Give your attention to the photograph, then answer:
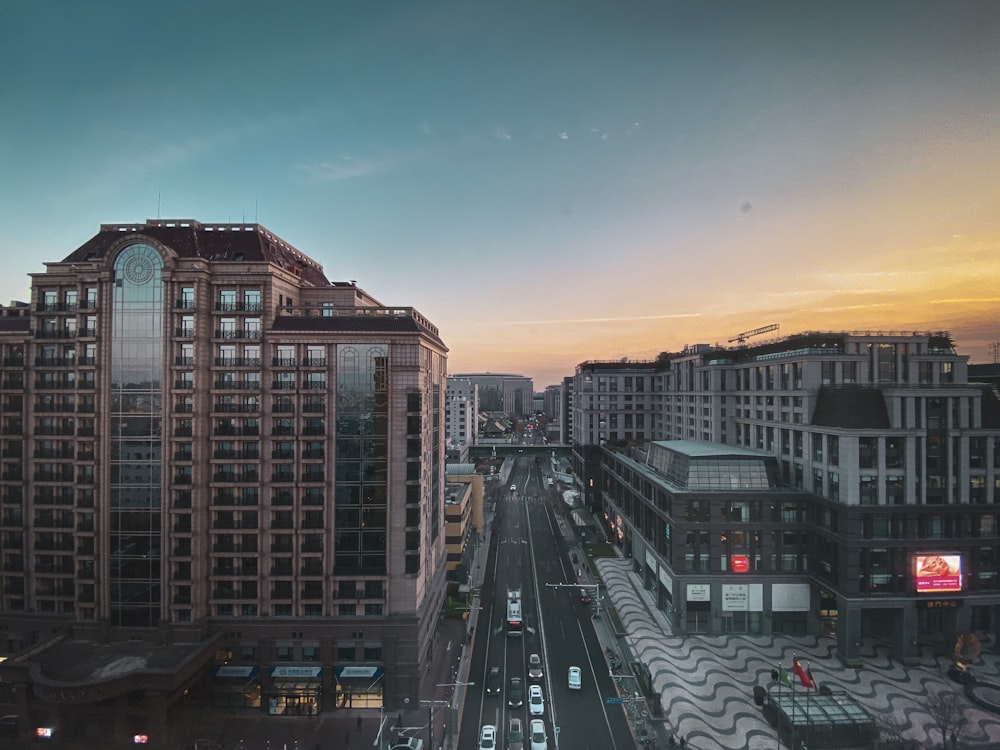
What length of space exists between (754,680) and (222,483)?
201ft

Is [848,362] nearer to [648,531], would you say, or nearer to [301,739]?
[648,531]

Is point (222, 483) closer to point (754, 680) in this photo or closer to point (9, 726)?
point (9, 726)

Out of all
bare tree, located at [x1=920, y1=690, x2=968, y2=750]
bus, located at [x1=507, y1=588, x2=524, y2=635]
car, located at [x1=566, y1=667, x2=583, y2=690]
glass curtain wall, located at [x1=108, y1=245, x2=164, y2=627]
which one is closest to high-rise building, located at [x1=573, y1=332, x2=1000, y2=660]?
bare tree, located at [x1=920, y1=690, x2=968, y2=750]

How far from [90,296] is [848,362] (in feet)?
301

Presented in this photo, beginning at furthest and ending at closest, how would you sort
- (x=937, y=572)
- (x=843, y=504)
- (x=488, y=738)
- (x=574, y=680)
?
1. (x=843, y=504)
2. (x=937, y=572)
3. (x=574, y=680)
4. (x=488, y=738)

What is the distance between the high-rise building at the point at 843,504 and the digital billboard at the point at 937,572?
0.49ft

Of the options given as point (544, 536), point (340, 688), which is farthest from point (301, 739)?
point (544, 536)

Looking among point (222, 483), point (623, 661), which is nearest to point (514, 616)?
point (623, 661)

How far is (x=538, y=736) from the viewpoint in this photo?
47406 millimetres

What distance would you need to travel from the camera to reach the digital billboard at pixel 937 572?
61250 millimetres

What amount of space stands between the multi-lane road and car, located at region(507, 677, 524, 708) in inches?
14.4

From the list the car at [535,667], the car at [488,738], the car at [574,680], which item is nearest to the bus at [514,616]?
the car at [535,667]

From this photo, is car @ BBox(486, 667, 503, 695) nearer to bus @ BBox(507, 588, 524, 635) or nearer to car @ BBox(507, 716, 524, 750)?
car @ BBox(507, 716, 524, 750)

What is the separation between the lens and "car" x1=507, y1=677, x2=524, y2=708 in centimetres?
5422
